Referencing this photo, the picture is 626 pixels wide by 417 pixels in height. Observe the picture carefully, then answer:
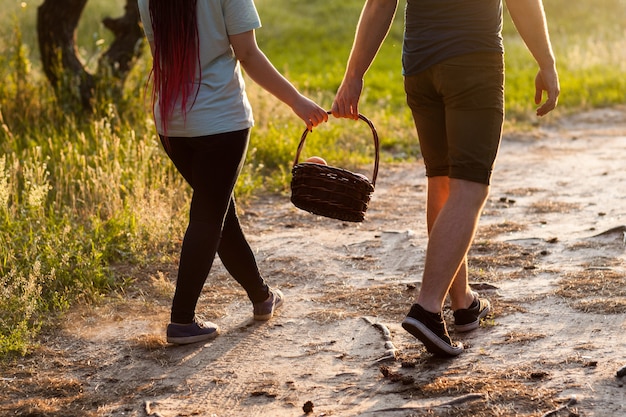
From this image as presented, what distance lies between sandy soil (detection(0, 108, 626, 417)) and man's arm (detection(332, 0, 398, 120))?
1.11 metres

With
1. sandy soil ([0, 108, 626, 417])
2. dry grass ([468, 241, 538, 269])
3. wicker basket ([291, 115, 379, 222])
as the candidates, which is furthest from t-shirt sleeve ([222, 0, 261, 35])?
dry grass ([468, 241, 538, 269])

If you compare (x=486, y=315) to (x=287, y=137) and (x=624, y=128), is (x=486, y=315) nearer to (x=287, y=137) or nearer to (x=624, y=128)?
(x=287, y=137)

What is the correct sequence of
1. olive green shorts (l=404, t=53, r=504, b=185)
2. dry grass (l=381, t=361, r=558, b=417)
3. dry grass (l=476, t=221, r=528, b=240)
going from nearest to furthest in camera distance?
1. dry grass (l=381, t=361, r=558, b=417)
2. olive green shorts (l=404, t=53, r=504, b=185)
3. dry grass (l=476, t=221, r=528, b=240)

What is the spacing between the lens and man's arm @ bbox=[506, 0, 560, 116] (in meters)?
3.92

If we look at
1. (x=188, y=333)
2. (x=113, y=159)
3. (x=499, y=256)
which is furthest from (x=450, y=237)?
(x=113, y=159)

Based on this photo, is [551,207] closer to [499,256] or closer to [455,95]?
[499,256]

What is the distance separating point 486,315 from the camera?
4602 millimetres

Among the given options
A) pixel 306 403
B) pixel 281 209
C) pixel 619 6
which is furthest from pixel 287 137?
pixel 619 6

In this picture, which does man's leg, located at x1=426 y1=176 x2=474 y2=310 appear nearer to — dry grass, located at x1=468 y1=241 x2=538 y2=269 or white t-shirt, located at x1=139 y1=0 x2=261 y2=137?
white t-shirt, located at x1=139 y1=0 x2=261 y2=137

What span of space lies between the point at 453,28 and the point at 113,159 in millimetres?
4275

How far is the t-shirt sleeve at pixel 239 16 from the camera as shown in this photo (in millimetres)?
3945

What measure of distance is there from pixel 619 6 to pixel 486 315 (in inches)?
870

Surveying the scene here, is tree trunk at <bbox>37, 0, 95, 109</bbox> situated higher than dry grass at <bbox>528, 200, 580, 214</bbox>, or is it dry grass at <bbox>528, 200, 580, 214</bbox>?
tree trunk at <bbox>37, 0, 95, 109</bbox>

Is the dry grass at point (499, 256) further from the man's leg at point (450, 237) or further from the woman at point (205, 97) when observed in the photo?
the woman at point (205, 97)
